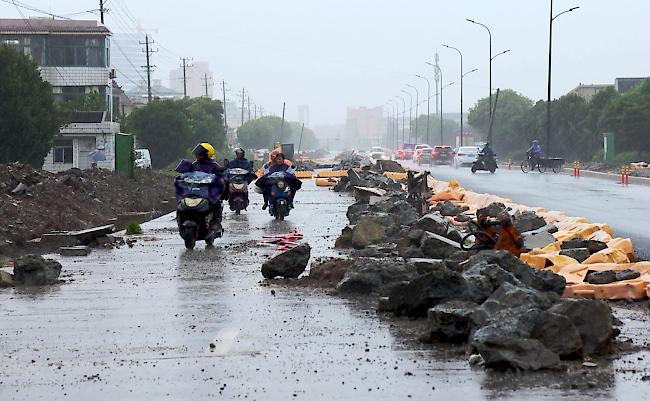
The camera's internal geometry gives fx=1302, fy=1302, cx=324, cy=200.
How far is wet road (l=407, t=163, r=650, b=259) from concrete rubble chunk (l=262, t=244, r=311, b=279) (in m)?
6.07

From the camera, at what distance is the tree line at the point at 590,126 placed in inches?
3226

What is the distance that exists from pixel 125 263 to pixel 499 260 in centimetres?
698

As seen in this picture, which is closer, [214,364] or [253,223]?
[214,364]

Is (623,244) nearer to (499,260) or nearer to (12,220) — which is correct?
(499,260)

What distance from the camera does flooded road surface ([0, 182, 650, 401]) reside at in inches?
323

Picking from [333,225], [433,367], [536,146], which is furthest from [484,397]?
[536,146]

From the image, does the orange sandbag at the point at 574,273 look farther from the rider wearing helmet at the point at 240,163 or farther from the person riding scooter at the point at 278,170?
the rider wearing helmet at the point at 240,163

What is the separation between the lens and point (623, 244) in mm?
16953

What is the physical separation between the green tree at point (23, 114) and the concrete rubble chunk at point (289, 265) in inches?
1819

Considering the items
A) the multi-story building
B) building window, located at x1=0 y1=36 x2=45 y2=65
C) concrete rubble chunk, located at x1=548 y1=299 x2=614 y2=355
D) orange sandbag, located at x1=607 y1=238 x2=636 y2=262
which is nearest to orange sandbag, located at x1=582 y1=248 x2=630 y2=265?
orange sandbag, located at x1=607 y1=238 x2=636 y2=262

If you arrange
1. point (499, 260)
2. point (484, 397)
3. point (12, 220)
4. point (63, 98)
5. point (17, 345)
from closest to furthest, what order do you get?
point (484, 397) < point (17, 345) < point (499, 260) < point (12, 220) < point (63, 98)

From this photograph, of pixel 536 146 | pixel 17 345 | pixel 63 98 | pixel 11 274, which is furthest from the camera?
pixel 63 98

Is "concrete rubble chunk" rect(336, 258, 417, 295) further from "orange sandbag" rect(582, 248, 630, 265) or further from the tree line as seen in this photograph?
the tree line

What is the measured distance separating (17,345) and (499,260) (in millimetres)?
4603
